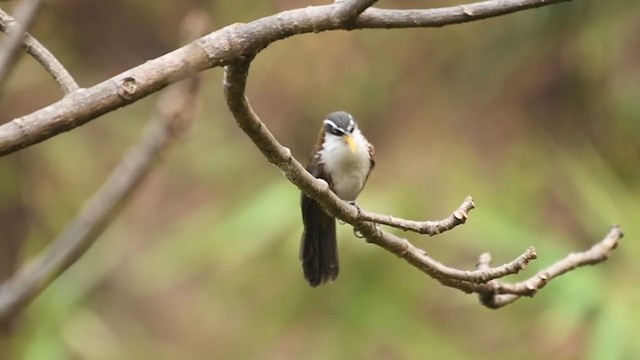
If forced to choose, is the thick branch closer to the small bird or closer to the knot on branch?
the knot on branch

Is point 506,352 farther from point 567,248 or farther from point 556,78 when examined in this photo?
point 556,78

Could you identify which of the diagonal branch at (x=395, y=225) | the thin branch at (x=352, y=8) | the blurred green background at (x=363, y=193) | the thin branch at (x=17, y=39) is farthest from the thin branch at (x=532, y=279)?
the blurred green background at (x=363, y=193)

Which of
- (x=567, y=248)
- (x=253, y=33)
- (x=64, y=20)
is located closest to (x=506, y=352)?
(x=567, y=248)

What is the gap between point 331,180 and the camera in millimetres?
1573

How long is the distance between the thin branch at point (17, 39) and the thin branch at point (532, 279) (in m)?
0.73

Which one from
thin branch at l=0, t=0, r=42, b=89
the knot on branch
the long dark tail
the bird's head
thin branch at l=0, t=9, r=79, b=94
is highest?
thin branch at l=0, t=9, r=79, b=94

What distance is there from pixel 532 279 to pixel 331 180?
44 centimetres

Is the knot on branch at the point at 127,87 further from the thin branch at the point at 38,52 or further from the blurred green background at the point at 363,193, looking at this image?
the blurred green background at the point at 363,193

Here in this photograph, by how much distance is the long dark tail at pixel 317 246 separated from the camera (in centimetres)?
154

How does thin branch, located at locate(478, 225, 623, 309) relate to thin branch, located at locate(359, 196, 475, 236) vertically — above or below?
below

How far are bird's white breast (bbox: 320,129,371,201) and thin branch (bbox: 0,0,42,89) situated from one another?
3.04ft

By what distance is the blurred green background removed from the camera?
277cm

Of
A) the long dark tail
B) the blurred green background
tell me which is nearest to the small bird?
the long dark tail

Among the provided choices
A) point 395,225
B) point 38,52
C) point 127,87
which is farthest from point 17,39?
point 395,225
